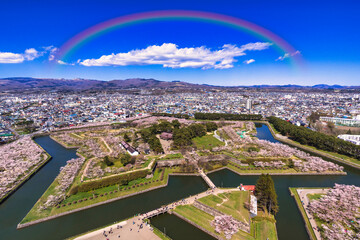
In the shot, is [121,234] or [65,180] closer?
[121,234]

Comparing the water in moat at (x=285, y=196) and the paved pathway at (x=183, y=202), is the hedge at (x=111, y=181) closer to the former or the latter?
the paved pathway at (x=183, y=202)

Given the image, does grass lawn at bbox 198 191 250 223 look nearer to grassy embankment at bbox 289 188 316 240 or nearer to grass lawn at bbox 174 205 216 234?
grass lawn at bbox 174 205 216 234

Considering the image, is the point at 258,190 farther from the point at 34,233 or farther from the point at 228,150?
the point at 34,233

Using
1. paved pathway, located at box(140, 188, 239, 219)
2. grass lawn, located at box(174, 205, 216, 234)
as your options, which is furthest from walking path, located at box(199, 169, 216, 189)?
grass lawn, located at box(174, 205, 216, 234)

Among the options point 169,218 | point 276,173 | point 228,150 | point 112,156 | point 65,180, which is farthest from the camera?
point 228,150

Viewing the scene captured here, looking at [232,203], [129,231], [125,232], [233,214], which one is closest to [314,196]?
[232,203]

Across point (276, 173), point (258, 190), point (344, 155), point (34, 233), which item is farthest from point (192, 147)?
point (344, 155)

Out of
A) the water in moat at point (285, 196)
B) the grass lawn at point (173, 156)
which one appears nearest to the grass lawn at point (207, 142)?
the grass lawn at point (173, 156)
